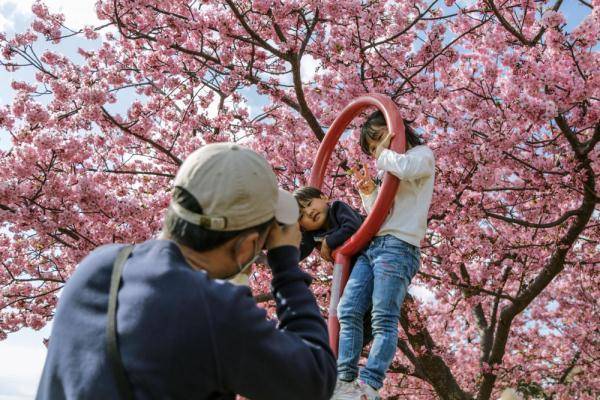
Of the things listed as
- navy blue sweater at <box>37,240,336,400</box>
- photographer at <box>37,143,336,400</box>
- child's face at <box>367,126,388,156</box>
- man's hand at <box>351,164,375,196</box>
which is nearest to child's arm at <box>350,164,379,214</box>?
man's hand at <box>351,164,375,196</box>

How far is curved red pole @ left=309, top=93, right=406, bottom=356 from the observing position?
11.5 ft

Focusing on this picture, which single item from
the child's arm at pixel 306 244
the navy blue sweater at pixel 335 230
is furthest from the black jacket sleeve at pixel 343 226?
the child's arm at pixel 306 244

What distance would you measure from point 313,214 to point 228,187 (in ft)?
7.91

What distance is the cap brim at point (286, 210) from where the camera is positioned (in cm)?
164

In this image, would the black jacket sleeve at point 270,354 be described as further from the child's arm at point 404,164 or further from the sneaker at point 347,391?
the child's arm at point 404,164

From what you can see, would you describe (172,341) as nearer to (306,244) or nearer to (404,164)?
(404,164)

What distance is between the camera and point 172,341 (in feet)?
4.17

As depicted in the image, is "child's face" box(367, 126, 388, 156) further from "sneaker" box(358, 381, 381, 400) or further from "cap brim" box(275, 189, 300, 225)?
"cap brim" box(275, 189, 300, 225)

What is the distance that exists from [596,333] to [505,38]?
8086 millimetres

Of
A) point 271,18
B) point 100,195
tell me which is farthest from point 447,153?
point 100,195

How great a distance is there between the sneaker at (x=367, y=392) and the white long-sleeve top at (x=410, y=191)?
2.96 feet

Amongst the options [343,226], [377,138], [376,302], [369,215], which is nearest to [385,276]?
[376,302]

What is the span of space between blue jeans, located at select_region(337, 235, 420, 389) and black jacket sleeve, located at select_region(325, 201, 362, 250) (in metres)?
0.18

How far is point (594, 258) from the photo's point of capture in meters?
9.34
